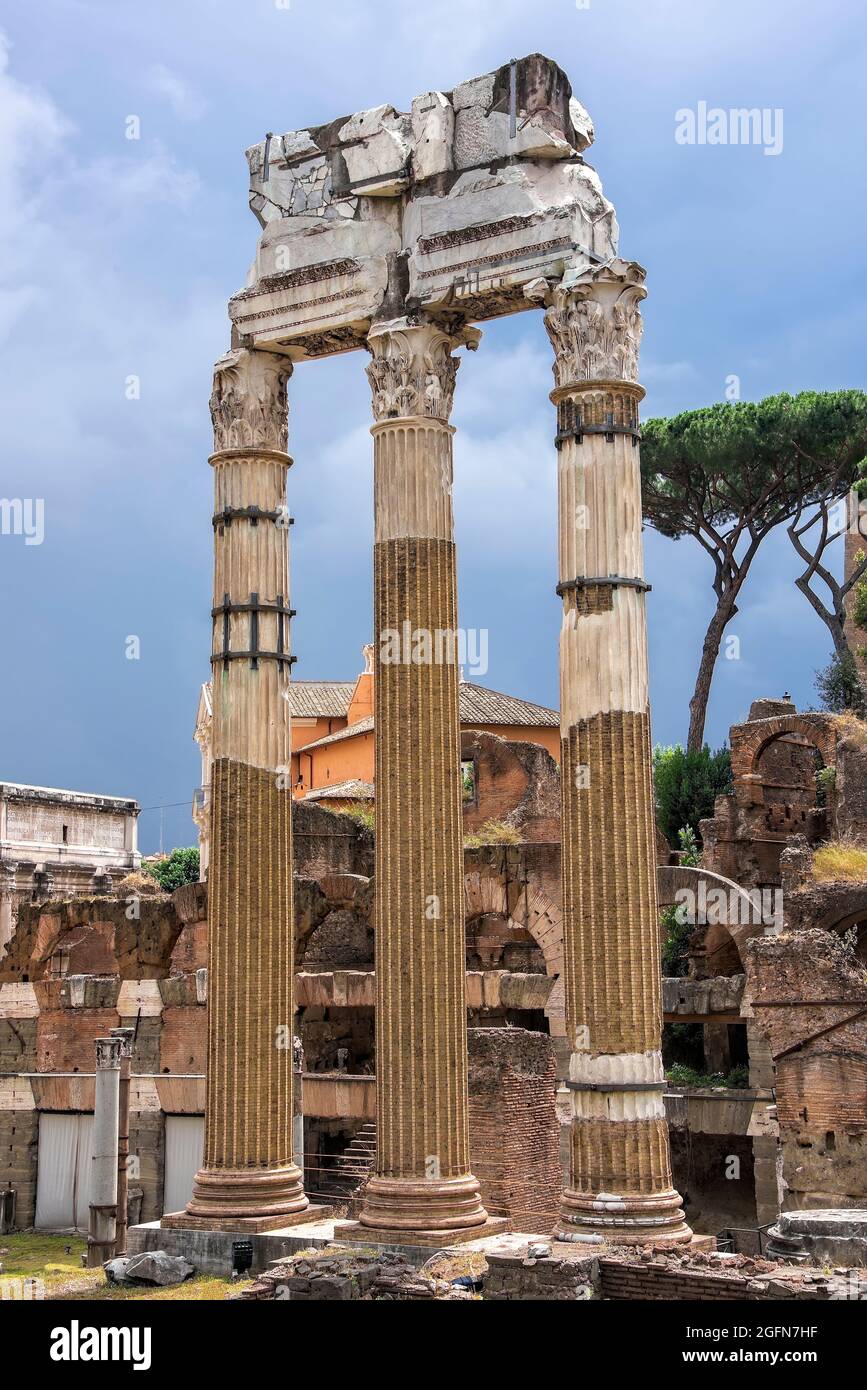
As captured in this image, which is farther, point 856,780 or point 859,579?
point 859,579

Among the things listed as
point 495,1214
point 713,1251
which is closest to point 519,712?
point 495,1214

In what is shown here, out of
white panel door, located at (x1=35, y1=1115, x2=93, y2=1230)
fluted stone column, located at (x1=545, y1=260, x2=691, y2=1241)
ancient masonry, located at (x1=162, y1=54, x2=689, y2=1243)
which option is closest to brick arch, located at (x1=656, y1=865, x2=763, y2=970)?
white panel door, located at (x1=35, y1=1115, x2=93, y2=1230)

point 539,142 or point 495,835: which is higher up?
point 539,142

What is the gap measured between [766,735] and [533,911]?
430 inches

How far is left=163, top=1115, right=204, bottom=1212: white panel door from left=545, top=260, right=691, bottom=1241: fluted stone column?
1127 cm

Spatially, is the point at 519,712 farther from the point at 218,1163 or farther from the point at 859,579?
the point at 218,1163

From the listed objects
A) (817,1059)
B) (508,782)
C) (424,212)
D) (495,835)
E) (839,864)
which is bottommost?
(817,1059)

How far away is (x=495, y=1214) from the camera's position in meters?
15.7

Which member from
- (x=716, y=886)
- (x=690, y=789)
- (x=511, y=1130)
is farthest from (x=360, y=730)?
(x=511, y=1130)

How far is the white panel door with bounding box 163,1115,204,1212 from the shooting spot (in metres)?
22.4

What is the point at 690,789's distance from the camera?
124 ft

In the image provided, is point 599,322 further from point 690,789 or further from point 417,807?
point 690,789

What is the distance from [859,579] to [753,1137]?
20.0 m

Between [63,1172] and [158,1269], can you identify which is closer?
[158,1269]
